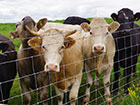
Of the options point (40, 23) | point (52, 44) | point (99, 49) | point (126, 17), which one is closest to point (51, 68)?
point (52, 44)

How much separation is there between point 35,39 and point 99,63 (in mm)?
1713

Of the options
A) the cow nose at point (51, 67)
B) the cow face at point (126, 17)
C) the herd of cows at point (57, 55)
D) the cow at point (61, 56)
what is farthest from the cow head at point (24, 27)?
the cow face at point (126, 17)

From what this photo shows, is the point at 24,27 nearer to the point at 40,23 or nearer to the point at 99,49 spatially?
the point at 40,23

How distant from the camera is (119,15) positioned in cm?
509

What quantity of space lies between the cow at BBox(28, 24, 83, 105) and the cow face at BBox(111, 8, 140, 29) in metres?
1.46

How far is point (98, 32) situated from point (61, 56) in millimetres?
1056

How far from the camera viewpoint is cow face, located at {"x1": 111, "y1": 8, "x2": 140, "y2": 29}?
4.84 m

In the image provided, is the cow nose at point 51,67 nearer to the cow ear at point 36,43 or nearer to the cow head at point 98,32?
the cow ear at point 36,43

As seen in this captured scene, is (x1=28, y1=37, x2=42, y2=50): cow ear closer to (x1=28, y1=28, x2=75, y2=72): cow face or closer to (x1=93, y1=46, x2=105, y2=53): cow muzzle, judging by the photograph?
(x1=28, y1=28, x2=75, y2=72): cow face

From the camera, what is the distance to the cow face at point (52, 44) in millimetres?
2929

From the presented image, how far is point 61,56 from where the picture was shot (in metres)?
3.19

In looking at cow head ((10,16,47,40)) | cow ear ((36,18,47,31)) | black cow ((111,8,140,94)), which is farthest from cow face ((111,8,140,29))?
cow head ((10,16,47,40))

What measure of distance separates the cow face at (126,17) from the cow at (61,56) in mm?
1457

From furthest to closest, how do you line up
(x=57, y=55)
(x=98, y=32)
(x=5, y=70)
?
(x=98, y=32) < (x=5, y=70) < (x=57, y=55)
